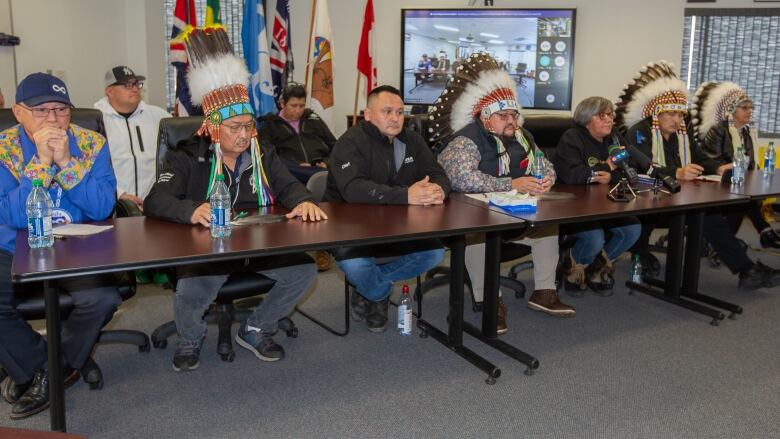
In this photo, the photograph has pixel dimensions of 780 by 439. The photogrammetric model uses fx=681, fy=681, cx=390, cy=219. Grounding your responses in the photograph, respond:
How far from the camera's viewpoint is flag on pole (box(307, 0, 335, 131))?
6070mm

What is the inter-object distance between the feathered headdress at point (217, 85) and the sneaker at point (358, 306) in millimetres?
889

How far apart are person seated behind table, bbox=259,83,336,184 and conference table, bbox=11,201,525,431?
2.59 m

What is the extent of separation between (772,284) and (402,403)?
9.39ft

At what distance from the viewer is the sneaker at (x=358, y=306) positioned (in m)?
3.56

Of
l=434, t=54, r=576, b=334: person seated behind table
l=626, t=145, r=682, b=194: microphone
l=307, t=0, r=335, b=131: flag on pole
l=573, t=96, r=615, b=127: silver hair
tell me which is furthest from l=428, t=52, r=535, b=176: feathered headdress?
l=307, t=0, r=335, b=131: flag on pole

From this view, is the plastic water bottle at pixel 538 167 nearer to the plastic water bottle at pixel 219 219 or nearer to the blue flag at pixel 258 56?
the plastic water bottle at pixel 219 219

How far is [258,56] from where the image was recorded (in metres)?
5.79

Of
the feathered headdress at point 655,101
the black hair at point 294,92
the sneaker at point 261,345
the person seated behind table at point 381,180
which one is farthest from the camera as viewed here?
the black hair at point 294,92

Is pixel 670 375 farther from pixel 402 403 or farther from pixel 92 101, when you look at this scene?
pixel 92 101

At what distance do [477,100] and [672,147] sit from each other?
65.4 inches

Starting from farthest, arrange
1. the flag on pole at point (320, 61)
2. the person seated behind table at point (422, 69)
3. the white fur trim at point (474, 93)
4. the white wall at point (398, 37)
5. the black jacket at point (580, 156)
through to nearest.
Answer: the person seated behind table at point (422, 69), the white wall at point (398, 37), the flag on pole at point (320, 61), the black jacket at point (580, 156), the white fur trim at point (474, 93)

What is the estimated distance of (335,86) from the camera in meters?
7.17

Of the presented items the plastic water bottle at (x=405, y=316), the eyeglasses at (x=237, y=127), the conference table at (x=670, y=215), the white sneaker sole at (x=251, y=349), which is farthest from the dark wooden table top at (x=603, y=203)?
the white sneaker sole at (x=251, y=349)

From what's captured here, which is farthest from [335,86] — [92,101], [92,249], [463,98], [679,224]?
[92,249]
